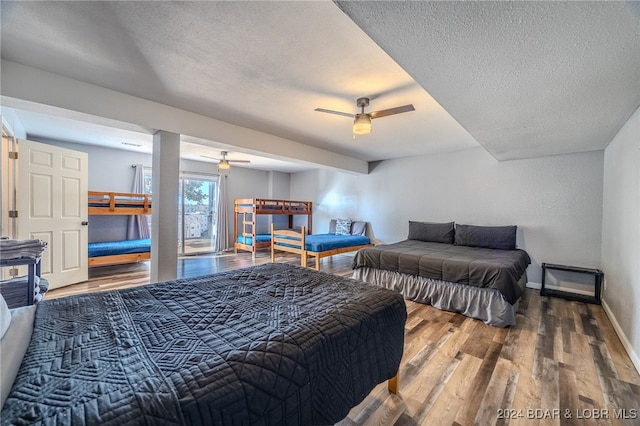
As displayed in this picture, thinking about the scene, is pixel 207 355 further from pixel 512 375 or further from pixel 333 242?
pixel 333 242

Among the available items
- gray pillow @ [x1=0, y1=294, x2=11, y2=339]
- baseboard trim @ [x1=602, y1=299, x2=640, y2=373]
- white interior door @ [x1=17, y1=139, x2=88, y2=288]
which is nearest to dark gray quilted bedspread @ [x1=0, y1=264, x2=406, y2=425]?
gray pillow @ [x1=0, y1=294, x2=11, y2=339]

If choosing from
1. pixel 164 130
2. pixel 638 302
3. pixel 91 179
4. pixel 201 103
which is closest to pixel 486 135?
pixel 638 302

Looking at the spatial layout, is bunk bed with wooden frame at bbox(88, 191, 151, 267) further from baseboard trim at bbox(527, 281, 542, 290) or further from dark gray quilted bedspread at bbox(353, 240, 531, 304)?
baseboard trim at bbox(527, 281, 542, 290)

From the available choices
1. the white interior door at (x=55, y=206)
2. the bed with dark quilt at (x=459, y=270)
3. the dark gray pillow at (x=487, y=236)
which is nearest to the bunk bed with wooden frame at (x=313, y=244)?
the bed with dark quilt at (x=459, y=270)

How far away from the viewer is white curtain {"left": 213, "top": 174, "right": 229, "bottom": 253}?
6.82 meters

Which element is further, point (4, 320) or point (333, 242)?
point (333, 242)

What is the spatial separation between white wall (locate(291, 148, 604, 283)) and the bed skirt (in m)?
1.37

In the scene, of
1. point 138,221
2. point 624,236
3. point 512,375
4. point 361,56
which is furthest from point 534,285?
point 138,221

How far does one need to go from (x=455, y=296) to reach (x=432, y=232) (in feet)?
5.87

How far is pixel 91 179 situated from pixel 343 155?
4960mm

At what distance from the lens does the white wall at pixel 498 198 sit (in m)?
3.71

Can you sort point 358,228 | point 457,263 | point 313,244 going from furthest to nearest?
point 358,228 < point 313,244 < point 457,263

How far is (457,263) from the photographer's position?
10.2ft

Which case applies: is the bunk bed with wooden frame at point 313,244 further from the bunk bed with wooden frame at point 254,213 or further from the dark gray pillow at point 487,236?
the dark gray pillow at point 487,236
